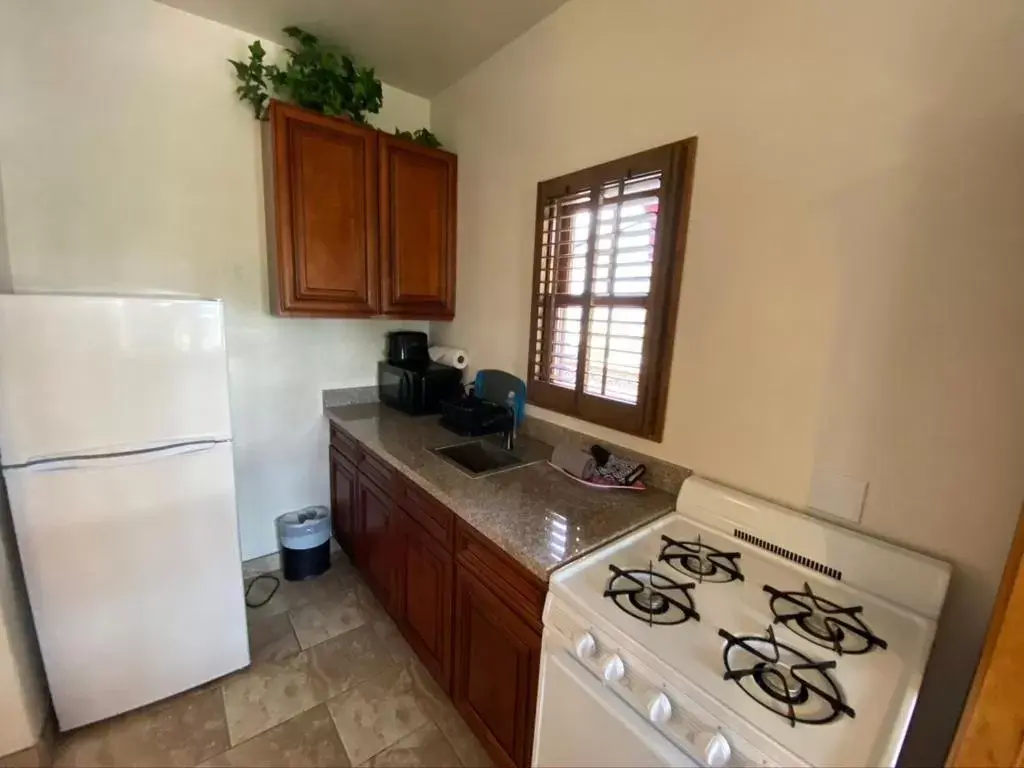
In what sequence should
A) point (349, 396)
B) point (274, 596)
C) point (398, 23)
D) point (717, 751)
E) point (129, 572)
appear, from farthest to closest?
point (349, 396)
point (274, 596)
point (398, 23)
point (129, 572)
point (717, 751)

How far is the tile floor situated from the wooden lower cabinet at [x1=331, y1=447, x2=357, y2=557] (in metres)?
0.46

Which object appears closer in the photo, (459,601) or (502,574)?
(502,574)

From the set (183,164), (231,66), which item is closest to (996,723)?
(183,164)

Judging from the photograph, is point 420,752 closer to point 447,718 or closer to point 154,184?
point 447,718

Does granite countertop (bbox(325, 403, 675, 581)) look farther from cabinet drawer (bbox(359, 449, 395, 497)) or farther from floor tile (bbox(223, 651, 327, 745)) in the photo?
floor tile (bbox(223, 651, 327, 745))

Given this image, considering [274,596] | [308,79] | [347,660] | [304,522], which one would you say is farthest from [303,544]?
[308,79]

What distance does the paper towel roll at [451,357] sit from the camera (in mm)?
2342

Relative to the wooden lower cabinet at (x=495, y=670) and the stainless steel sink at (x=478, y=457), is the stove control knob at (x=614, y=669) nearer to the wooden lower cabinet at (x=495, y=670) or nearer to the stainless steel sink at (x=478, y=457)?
the wooden lower cabinet at (x=495, y=670)

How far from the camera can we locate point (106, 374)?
1329mm

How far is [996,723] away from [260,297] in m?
2.62

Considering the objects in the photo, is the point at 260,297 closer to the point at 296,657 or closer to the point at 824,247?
the point at 296,657

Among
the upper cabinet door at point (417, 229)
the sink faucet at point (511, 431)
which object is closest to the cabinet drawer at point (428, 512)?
the sink faucet at point (511, 431)

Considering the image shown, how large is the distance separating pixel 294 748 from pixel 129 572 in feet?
2.70

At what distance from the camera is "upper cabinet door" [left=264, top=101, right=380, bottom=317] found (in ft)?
6.05
